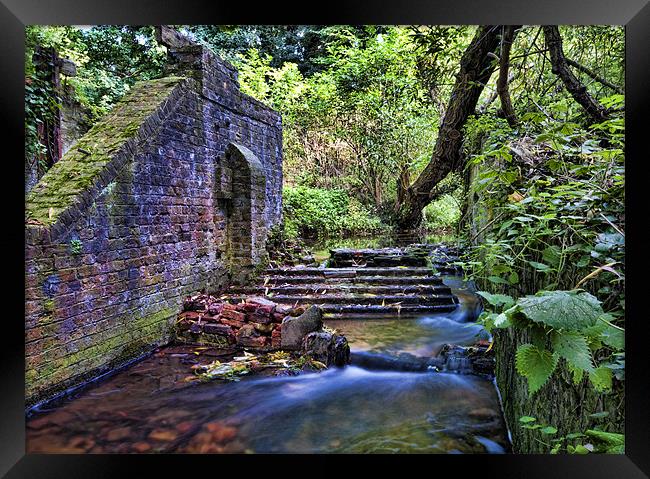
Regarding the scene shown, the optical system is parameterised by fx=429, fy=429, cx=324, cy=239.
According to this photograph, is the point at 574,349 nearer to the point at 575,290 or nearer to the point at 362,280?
the point at 575,290

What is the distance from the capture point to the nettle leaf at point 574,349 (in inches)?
60.1

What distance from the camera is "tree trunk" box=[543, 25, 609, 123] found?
364 centimetres

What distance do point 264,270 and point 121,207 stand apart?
374 cm

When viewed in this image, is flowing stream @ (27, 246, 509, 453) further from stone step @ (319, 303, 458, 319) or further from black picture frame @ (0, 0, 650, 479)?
stone step @ (319, 303, 458, 319)

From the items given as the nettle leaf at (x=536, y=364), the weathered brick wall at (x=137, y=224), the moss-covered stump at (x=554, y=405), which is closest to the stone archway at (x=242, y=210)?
the weathered brick wall at (x=137, y=224)

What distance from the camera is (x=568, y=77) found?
368 centimetres

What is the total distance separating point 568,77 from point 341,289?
5.00 m

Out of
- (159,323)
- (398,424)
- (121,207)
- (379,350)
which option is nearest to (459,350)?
(379,350)

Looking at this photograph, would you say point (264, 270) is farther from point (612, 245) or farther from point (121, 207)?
point (612, 245)

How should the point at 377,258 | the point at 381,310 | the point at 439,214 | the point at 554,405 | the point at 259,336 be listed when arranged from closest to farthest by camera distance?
the point at 554,405, the point at 259,336, the point at 381,310, the point at 377,258, the point at 439,214

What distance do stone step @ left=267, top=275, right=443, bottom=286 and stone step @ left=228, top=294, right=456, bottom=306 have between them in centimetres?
60
